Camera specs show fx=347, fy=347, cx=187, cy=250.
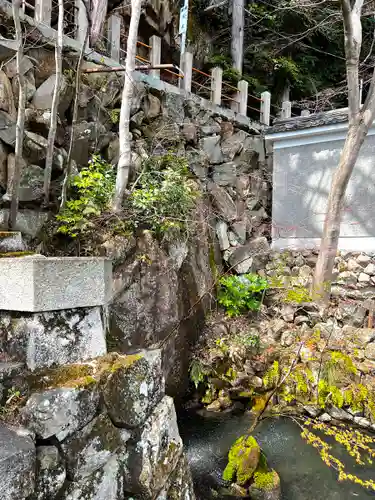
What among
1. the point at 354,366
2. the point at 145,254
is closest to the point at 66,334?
the point at 145,254

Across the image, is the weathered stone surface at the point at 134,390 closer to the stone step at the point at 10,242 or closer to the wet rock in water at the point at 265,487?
the stone step at the point at 10,242

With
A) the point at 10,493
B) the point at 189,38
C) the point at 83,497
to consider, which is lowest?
the point at 83,497

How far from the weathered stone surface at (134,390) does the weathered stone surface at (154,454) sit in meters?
0.11

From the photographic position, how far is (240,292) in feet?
31.2

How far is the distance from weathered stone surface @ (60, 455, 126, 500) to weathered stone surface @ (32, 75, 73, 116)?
688 cm

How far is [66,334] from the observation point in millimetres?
2539

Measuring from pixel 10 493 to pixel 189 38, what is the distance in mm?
16399

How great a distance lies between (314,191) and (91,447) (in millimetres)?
11292

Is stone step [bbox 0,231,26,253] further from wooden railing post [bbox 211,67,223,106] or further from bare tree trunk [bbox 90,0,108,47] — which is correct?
wooden railing post [bbox 211,67,223,106]

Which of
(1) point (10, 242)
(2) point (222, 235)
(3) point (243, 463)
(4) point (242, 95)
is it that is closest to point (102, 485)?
(1) point (10, 242)

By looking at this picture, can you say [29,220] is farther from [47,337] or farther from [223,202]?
[223,202]

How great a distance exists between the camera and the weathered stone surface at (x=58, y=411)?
207 cm

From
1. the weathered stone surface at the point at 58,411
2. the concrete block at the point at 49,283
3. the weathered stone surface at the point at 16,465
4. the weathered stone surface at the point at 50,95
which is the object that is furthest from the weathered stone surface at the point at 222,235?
the weathered stone surface at the point at 16,465

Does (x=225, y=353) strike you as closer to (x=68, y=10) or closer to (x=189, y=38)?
(x=68, y=10)
